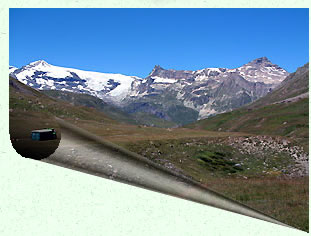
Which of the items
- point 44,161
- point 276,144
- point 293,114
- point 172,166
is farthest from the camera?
point 293,114

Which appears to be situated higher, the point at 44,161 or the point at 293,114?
the point at 293,114

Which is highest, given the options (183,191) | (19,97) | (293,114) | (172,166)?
(293,114)

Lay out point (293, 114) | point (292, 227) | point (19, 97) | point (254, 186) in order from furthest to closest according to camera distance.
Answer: point (293, 114)
point (19, 97)
point (254, 186)
point (292, 227)

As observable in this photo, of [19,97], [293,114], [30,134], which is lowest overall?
→ [30,134]

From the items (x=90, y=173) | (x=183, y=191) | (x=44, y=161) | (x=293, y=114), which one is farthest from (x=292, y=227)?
(x=293, y=114)

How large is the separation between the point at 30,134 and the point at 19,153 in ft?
2.76

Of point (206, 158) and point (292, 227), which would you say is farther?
point (206, 158)

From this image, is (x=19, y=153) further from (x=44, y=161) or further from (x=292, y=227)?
(x=292, y=227)

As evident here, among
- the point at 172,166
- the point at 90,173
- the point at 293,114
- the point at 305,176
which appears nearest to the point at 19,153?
the point at 90,173

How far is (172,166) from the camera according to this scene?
927 cm

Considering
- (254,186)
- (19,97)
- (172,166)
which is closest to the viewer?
(172,166)

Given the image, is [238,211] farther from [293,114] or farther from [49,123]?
[293,114]

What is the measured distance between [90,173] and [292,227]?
5.39 meters

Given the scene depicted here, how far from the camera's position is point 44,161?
335 inches
